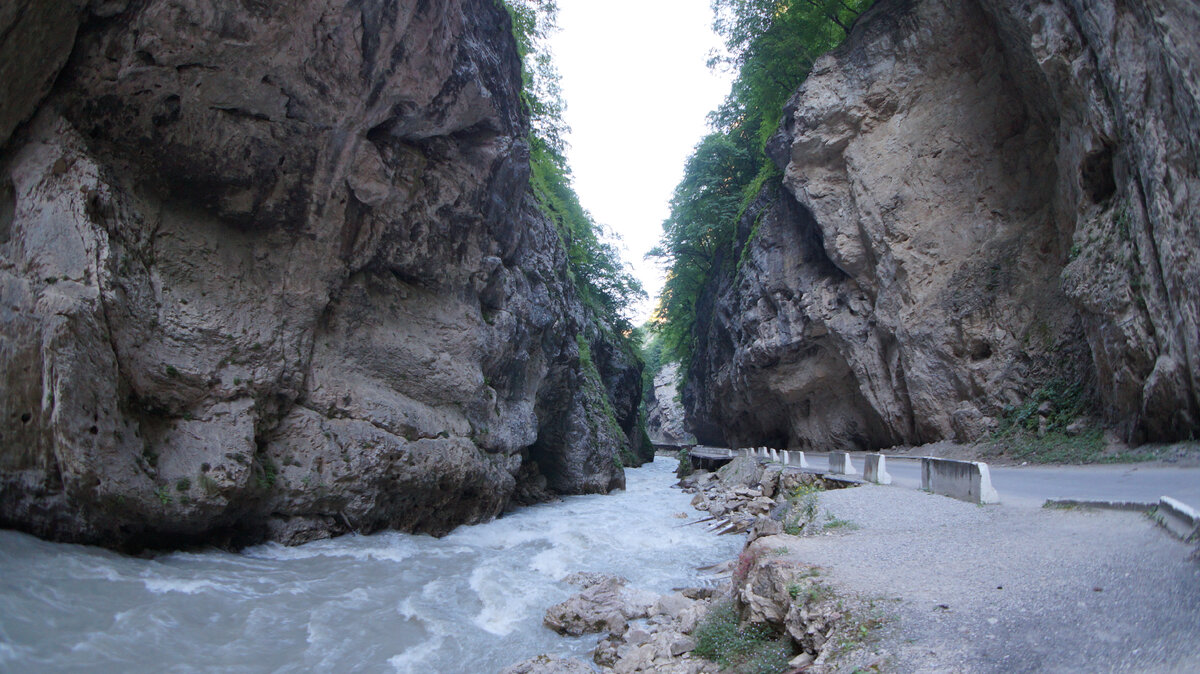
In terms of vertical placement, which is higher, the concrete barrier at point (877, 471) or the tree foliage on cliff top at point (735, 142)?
the tree foliage on cliff top at point (735, 142)

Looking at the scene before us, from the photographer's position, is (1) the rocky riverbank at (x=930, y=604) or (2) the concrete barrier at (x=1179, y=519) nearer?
(1) the rocky riverbank at (x=930, y=604)

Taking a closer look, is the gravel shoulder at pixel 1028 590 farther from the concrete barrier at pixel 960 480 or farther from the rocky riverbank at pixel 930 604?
the concrete barrier at pixel 960 480

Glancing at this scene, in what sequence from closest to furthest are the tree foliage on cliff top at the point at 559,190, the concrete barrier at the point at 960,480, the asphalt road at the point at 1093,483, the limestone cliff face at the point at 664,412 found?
the asphalt road at the point at 1093,483, the concrete barrier at the point at 960,480, the tree foliage on cliff top at the point at 559,190, the limestone cliff face at the point at 664,412

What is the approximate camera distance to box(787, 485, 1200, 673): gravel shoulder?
2.90m

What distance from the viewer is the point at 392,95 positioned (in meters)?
10.8

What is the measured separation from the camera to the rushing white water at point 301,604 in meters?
5.66

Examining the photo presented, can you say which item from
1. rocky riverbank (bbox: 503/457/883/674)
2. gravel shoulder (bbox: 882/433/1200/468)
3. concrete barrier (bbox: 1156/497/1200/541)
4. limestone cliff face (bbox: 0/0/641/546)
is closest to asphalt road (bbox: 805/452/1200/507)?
gravel shoulder (bbox: 882/433/1200/468)

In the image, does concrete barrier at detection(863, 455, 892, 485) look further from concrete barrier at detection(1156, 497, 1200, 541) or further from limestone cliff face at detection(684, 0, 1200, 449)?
concrete barrier at detection(1156, 497, 1200, 541)

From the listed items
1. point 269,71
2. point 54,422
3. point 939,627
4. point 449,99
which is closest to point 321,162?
point 269,71

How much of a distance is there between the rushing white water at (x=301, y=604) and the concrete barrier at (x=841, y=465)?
13.2 feet

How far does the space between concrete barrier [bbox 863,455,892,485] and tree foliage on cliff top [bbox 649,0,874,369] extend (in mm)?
16912

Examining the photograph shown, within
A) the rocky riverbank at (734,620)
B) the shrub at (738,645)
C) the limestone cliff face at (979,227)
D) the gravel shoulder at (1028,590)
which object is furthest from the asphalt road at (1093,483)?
the shrub at (738,645)

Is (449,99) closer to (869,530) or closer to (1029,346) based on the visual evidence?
(869,530)

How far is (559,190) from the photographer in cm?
2748
